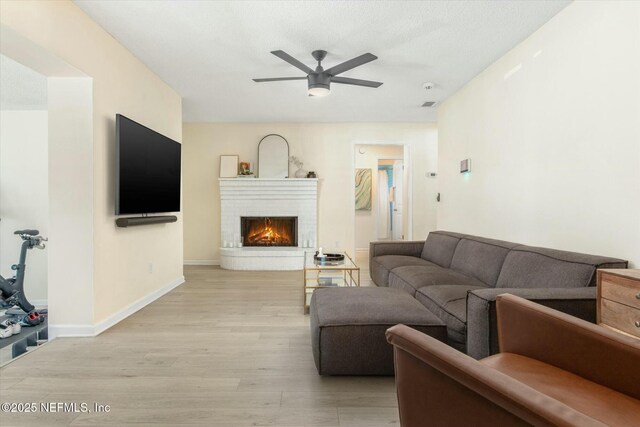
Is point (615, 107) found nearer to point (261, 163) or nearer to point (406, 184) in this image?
point (406, 184)

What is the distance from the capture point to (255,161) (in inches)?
241

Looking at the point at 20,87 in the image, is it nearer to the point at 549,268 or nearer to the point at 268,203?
the point at 268,203

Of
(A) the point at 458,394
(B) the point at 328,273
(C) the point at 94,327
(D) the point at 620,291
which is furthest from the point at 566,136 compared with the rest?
(C) the point at 94,327

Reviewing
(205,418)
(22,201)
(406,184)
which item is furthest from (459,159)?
(22,201)

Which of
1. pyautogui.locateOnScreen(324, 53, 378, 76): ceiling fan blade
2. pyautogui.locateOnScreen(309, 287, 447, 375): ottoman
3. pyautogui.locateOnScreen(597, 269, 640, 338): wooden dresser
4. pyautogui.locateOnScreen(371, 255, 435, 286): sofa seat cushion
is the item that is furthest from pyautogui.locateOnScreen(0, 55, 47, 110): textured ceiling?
pyautogui.locateOnScreen(597, 269, 640, 338): wooden dresser

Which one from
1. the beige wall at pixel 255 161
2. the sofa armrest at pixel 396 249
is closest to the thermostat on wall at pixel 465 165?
the sofa armrest at pixel 396 249

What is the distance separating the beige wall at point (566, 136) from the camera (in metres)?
2.05

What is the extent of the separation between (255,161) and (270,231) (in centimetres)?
133

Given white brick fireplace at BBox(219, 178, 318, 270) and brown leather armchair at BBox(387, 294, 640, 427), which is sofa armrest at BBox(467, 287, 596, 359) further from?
white brick fireplace at BBox(219, 178, 318, 270)

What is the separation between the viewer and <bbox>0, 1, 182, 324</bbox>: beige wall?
2297mm

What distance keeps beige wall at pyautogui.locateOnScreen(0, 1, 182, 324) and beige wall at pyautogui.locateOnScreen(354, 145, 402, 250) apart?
5134 mm

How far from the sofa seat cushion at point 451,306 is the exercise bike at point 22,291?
11.9 feet

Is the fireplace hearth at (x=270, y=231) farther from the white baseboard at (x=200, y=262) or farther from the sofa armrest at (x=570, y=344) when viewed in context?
the sofa armrest at (x=570, y=344)

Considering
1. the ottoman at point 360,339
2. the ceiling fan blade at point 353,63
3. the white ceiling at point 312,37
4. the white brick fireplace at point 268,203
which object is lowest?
the ottoman at point 360,339
